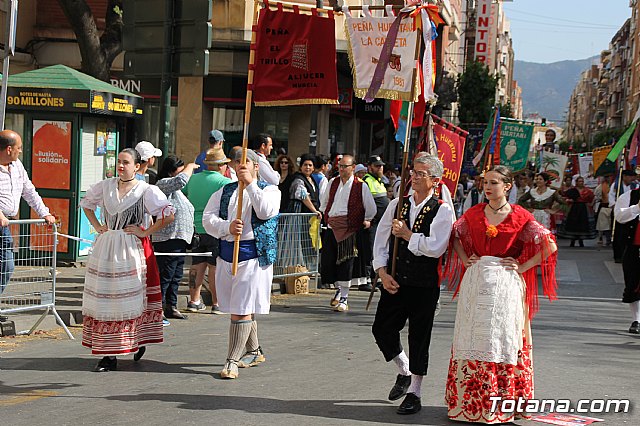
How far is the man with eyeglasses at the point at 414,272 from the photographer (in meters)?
6.91

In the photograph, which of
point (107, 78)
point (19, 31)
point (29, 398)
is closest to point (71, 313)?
point (29, 398)

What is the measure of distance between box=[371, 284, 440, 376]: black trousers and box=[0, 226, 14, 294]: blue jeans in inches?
150

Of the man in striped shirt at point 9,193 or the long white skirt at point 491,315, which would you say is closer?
the long white skirt at point 491,315

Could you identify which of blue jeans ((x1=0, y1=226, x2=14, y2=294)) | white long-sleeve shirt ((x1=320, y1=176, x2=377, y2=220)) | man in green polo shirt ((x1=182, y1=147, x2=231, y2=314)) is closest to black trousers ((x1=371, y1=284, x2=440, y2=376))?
man in green polo shirt ((x1=182, y1=147, x2=231, y2=314))

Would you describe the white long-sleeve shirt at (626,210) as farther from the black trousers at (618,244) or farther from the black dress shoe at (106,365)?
the black trousers at (618,244)

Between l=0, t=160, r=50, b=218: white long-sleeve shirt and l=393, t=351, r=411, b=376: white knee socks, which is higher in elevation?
l=0, t=160, r=50, b=218: white long-sleeve shirt

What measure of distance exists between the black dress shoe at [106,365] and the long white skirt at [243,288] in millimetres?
1030

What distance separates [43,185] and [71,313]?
3.96m

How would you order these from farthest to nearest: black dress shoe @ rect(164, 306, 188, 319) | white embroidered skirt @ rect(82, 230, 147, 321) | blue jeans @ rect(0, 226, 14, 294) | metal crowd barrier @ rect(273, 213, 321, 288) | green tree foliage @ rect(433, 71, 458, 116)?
1. green tree foliage @ rect(433, 71, 458, 116)
2. metal crowd barrier @ rect(273, 213, 321, 288)
3. black dress shoe @ rect(164, 306, 188, 319)
4. blue jeans @ rect(0, 226, 14, 294)
5. white embroidered skirt @ rect(82, 230, 147, 321)

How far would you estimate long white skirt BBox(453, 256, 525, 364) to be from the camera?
6574mm

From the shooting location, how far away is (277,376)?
805 centimetres

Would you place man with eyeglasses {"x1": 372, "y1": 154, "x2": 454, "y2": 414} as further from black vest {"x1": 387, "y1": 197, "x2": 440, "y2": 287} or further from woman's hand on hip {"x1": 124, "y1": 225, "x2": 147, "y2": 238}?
woman's hand on hip {"x1": 124, "y1": 225, "x2": 147, "y2": 238}

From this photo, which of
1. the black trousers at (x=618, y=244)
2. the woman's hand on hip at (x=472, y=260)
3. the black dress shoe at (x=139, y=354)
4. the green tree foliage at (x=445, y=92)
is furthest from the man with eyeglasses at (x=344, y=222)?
the green tree foliage at (x=445, y=92)

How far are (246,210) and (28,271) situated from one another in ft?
9.19
